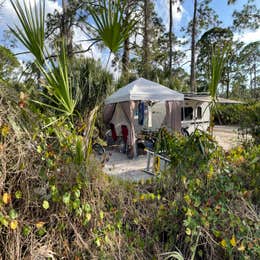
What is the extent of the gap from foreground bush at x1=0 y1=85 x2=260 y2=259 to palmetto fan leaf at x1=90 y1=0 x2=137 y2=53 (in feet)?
2.99

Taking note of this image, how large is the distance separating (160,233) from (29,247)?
117 cm

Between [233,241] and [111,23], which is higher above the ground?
[111,23]

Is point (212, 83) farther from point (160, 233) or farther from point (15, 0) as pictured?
point (15, 0)

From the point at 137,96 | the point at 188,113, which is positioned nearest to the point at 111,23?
the point at 137,96

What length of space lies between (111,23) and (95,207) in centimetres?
164

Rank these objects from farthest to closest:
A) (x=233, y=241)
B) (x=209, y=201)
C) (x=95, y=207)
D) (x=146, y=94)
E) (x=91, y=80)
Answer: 1. (x=91, y=80)
2. (x=146, y=94)
3. (x=209, y=201)
4. (x=95, y=207)
5. (x=233, y=241)

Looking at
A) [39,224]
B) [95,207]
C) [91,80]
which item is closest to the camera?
[39,224]

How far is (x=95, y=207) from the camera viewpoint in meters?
1.77

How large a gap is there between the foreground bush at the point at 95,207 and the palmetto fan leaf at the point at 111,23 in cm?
91

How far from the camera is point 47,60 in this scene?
1630 mm

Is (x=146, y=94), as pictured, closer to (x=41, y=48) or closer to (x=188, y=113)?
(x=41, y=48)

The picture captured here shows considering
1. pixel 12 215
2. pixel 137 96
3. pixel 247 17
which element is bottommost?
pixel 12 215

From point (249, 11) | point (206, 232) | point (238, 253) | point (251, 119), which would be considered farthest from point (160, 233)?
point (249, 11)

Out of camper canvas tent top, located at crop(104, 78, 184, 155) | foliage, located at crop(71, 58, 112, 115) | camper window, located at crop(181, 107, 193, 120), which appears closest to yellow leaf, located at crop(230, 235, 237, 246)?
camper canvas tent top, located at crop(104, 78, 184, 155)
